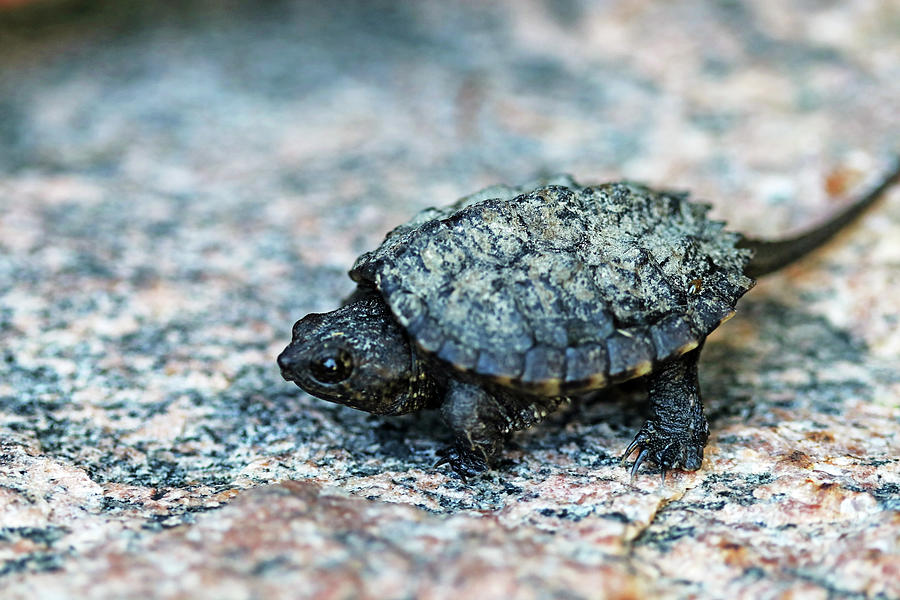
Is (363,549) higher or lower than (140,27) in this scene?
lower

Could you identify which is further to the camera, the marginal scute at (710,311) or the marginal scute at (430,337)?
the marginal scute at (710,311)

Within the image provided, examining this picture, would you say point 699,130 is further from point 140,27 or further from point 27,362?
point 140,27

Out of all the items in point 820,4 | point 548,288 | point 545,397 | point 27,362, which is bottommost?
point 27,362

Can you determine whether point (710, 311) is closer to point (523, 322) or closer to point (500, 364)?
point (523, 322)

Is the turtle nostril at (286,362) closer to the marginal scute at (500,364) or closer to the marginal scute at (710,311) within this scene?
the marginal scute at (500,364)

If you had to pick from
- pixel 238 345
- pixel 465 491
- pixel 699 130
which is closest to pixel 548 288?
pixel 465 491

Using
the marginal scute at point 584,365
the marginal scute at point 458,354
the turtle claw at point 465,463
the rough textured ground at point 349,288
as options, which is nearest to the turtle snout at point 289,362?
the rough textured ground at point 349,288

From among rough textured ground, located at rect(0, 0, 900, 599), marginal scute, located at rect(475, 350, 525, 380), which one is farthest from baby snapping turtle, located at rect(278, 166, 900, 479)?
rough textured ground, located at rect(0, 0, 900, 599)
